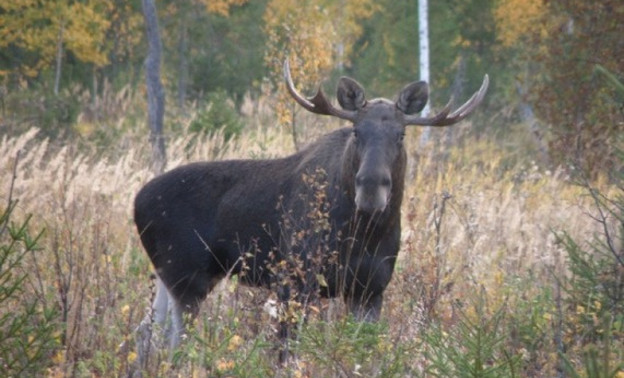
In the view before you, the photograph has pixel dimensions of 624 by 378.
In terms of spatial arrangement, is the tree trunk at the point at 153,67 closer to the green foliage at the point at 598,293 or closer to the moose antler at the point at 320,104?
the moose antler at the point at 320,104

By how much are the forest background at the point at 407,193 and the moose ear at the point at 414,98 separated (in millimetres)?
783

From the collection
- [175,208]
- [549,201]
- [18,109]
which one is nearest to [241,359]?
[175,208]

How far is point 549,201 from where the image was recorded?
11.7m

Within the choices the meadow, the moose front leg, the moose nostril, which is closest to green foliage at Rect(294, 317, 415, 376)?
the meadow

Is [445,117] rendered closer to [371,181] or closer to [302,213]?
[371,181]

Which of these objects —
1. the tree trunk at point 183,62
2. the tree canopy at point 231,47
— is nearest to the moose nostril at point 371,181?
the tree canopy at point 231,47

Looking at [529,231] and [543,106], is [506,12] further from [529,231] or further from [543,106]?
[529,231]

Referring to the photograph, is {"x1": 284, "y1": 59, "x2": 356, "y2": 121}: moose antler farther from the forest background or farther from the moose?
the forest background

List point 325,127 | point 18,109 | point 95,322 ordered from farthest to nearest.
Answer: point 18,109, point 325,127, point 95,322

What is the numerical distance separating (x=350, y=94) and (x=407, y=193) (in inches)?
166

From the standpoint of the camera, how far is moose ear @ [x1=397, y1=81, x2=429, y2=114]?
273 inches

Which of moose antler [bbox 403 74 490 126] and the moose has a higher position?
moose antler [bbox 403 74 490 126]

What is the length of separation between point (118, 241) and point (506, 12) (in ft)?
67.6

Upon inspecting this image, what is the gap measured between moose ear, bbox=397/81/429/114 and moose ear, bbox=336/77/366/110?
0.87 ft
